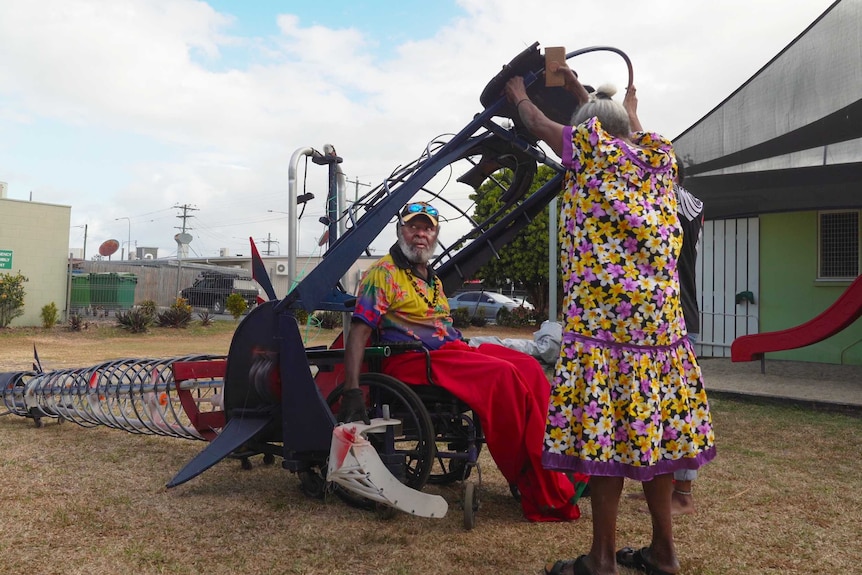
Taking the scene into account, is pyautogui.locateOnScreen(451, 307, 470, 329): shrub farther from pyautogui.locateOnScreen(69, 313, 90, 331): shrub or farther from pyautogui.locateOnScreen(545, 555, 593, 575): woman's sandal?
pyautogui.locateOnScreen(545, 555, 593, 575): woman's sandal

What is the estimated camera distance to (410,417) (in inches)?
128

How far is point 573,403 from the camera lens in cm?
226

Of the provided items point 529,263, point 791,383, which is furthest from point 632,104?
point 529,263

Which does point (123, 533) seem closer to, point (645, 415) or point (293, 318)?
point (293, 318)

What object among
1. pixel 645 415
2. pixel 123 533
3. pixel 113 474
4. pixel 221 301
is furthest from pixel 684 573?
pixel 221 301

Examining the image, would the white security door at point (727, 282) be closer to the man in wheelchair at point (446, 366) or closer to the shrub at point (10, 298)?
the man in wheelchair at point (446, 366)

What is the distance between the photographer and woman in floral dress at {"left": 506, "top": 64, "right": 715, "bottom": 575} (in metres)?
2.22

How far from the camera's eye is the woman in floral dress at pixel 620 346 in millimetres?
2223

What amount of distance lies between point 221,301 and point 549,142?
84.4ft

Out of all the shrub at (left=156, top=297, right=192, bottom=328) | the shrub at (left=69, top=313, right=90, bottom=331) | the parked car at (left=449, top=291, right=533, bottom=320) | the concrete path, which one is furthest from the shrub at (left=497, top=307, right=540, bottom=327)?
the shrub at (left=69, top=313, right=90, bottom=331)

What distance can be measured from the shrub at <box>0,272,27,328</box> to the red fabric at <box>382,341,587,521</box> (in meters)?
18.6

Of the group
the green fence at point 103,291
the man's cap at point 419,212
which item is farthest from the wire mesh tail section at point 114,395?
the green fence at point 103,291

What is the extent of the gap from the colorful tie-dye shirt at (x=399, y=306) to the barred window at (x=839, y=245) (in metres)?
8.73

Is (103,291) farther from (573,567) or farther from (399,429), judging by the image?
(573,567)
